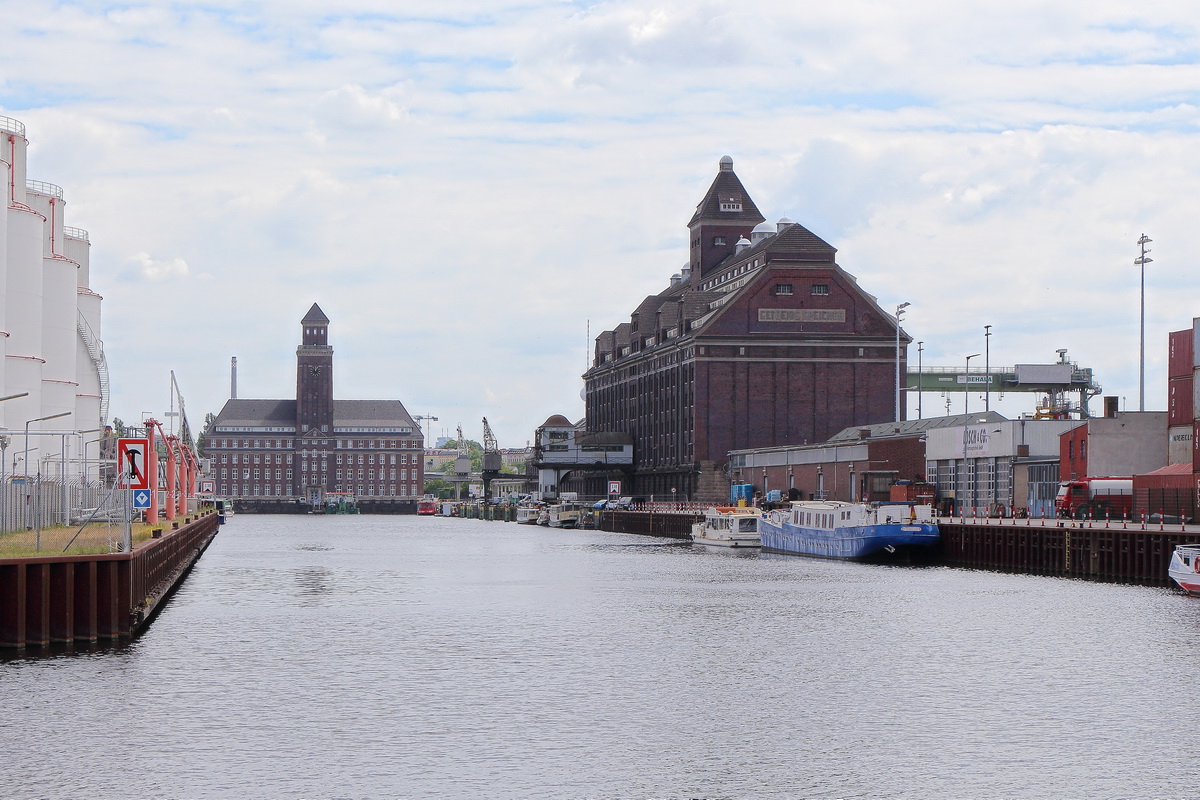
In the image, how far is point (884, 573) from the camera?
8081 centimetres

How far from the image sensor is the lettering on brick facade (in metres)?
166

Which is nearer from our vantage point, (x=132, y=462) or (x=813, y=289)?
(x=132, y=462)

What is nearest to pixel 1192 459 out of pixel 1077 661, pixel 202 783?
pixel 1077 661

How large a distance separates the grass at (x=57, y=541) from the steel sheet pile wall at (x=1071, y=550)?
42431 millimetres

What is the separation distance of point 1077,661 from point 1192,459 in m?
47.5

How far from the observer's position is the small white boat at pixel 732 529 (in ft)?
385

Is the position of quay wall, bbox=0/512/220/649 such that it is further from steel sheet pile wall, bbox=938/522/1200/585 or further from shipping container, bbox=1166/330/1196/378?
shipping container, bbox=1166/330/1196/378

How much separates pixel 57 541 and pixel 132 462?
6120 millimetres

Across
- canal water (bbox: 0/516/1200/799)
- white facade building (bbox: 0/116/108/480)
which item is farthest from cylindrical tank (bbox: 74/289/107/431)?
canal water (bbox: 0/516/1200/799)

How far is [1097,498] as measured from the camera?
295 ft

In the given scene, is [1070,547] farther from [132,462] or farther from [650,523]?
[650,523]

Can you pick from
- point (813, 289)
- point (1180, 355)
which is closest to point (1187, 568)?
point (1180, 355)

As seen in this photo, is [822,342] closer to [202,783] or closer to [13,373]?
[13,373]

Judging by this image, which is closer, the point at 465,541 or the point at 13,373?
the point at 13,373
